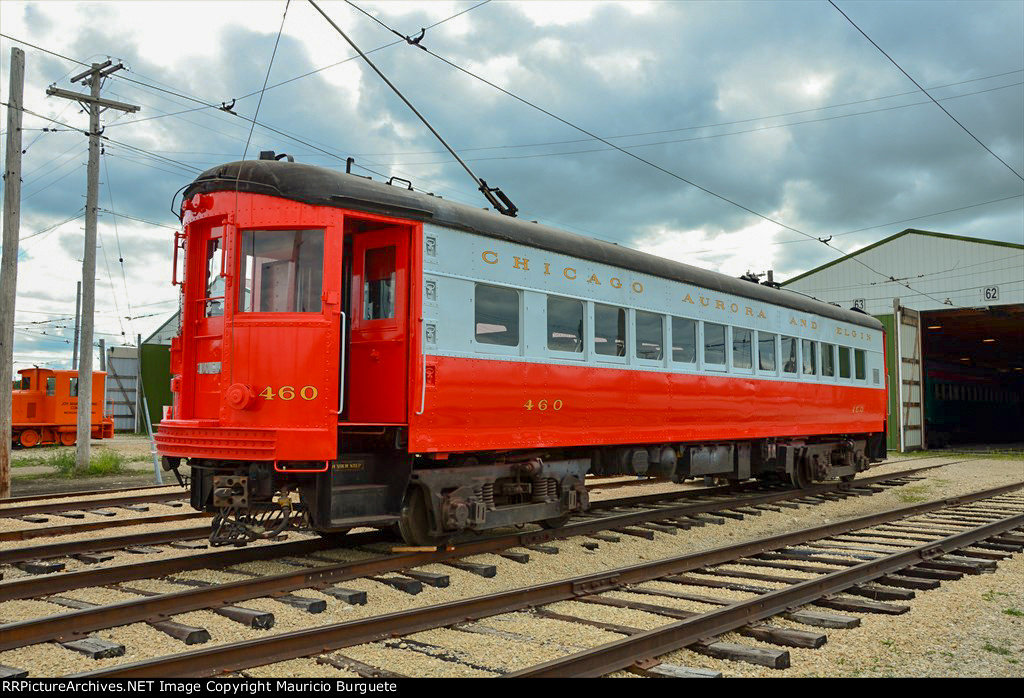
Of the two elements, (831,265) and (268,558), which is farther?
(831,265)

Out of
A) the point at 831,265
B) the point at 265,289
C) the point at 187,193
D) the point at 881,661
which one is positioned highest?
the point at 831,265

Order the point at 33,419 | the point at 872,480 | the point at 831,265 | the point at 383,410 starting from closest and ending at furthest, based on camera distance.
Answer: the point at 383,410 < the point at 872,480 < the point at 33,419 < the point at 831,265

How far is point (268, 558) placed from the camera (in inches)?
315

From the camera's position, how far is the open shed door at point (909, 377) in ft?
98.9

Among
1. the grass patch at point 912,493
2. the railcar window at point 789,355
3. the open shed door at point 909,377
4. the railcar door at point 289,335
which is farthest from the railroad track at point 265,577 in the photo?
the open shed door at point 909,377

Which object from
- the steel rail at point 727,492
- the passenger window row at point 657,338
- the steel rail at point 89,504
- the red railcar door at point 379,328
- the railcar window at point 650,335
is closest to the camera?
the red railcar door at point 379,328

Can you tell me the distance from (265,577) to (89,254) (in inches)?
585

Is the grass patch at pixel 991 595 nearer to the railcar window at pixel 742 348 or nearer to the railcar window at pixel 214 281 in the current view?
the railcar window at pixel 742 348

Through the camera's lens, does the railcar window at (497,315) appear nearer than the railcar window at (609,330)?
Yes

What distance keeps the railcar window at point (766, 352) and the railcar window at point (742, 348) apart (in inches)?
10.7

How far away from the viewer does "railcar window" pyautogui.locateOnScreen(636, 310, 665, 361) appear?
34.0 feet

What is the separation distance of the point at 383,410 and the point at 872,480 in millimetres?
13412

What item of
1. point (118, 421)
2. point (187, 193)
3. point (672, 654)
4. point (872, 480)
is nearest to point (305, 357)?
point (187, 193)

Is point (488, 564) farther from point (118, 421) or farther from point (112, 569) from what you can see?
point (118, 421)
